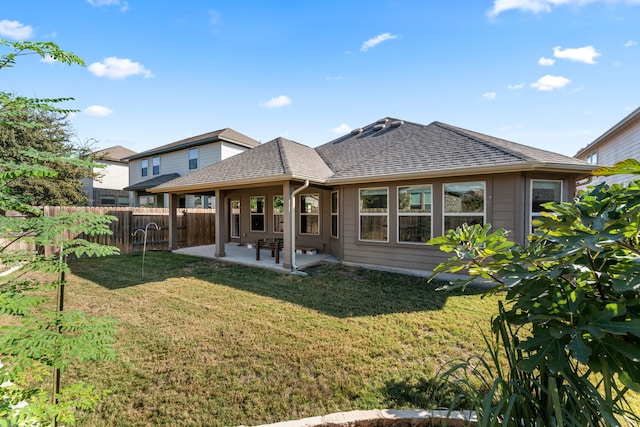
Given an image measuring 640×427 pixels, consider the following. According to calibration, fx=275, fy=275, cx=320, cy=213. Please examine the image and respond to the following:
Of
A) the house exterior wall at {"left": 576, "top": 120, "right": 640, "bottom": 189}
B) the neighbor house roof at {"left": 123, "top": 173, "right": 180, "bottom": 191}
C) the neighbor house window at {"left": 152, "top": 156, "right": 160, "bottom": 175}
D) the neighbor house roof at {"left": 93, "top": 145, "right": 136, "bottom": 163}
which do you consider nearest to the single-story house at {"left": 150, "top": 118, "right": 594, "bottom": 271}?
the house exterior wall at {"left": 576, "top": 120, "right": 640, "bottom": 189}

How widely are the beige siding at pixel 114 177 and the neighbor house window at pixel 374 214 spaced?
23.9 m

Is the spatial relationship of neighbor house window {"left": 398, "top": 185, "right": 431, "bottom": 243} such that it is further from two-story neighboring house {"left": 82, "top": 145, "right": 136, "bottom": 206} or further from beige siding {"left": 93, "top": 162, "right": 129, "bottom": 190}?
beige siding {"left": 93, "top": 162, "right": 129, "bottom": 190}

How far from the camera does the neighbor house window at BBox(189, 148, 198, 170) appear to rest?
725 inches

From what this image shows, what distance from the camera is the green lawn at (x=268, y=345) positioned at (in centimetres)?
264

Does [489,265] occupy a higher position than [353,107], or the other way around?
[353,107]

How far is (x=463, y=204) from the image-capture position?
7227 mm

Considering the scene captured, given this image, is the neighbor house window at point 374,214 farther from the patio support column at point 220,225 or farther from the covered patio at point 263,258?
the patio support column at point 220,225

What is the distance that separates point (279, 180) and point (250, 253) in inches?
166

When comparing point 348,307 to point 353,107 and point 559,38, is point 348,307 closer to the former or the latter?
point 559,38

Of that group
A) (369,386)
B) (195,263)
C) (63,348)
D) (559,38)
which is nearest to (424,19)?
(559,38)

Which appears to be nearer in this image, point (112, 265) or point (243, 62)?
point (112, 265)

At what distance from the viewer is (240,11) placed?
729 cm

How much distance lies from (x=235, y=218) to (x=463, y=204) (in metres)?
10.6

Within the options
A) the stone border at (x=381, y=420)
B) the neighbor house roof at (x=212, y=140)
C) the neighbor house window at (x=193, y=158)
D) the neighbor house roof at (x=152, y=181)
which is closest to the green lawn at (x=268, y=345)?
the stone border at (x=381, y=420)
